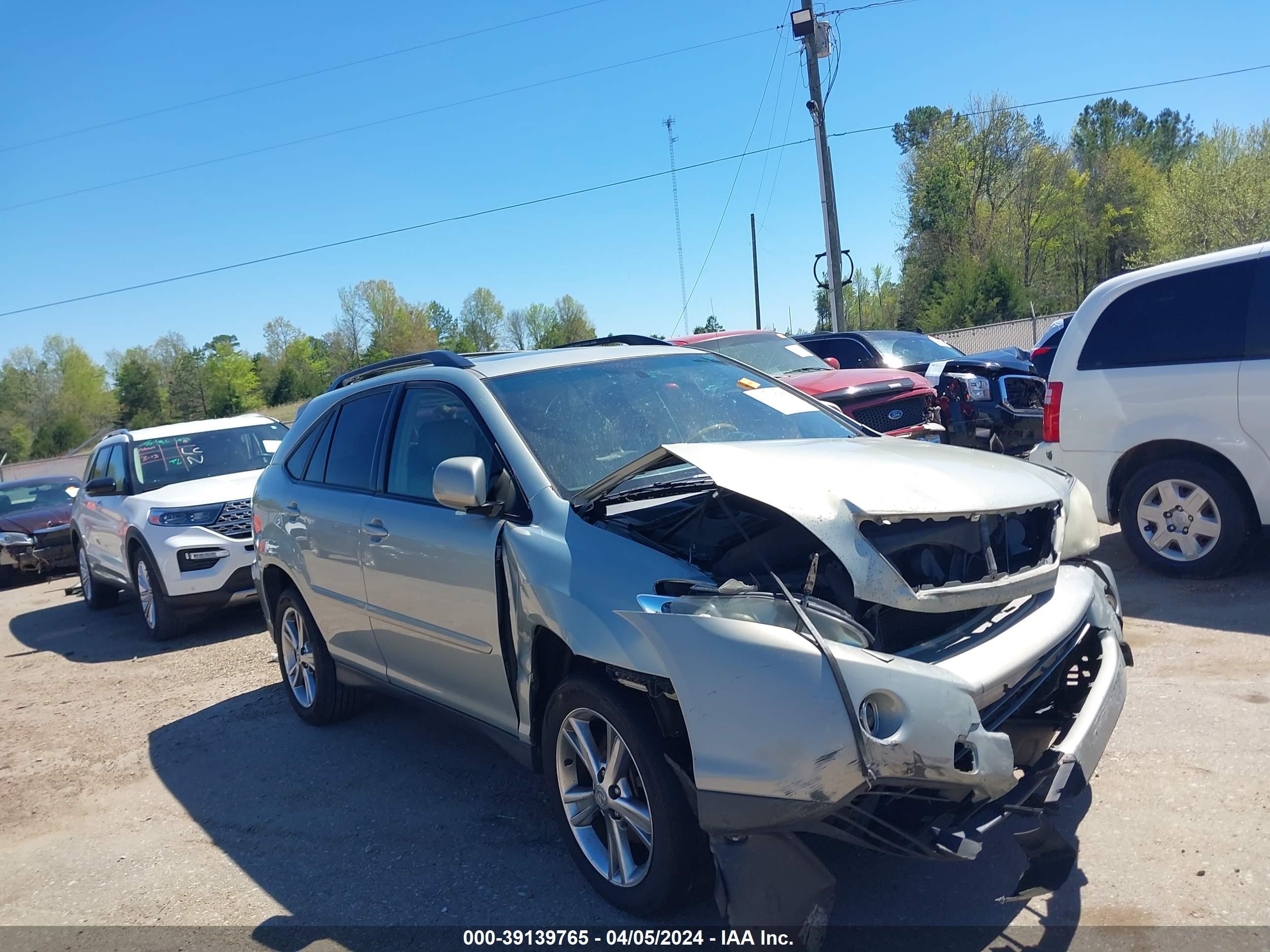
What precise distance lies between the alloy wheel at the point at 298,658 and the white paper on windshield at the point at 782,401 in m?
2.94

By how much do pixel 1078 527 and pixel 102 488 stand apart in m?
8.78

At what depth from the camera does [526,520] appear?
138 inches

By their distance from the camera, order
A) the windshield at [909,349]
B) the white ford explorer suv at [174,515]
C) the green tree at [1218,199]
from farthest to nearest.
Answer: the green tree at [1218,199] < the windshield at [909,349] < the white ford explorer suv at [174,515]

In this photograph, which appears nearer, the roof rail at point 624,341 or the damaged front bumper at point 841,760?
the damaged front bumper at point 841,760

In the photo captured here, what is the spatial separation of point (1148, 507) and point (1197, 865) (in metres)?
3.74

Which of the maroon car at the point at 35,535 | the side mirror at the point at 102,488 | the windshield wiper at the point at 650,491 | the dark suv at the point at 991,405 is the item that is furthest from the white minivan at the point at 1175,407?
the maroon car at the point at 35,535

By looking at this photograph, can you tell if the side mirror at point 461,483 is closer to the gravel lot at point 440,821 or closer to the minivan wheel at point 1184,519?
the gravel lot at point 440,821

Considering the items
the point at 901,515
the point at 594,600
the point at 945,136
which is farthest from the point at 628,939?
the point at 945,136

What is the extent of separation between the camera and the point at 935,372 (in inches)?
459

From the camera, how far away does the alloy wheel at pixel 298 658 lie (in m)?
5.48

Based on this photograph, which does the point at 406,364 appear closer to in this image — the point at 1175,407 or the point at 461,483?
the point at 461,483

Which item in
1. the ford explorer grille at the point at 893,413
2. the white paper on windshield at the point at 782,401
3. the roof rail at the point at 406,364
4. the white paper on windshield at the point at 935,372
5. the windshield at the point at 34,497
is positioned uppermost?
the roof rail at the point at 406,364

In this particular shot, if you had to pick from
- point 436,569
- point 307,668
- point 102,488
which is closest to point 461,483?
point 436,569

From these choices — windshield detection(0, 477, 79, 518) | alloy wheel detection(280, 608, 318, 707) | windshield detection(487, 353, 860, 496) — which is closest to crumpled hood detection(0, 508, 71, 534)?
windshield detection(0, 477, 79, 518)
